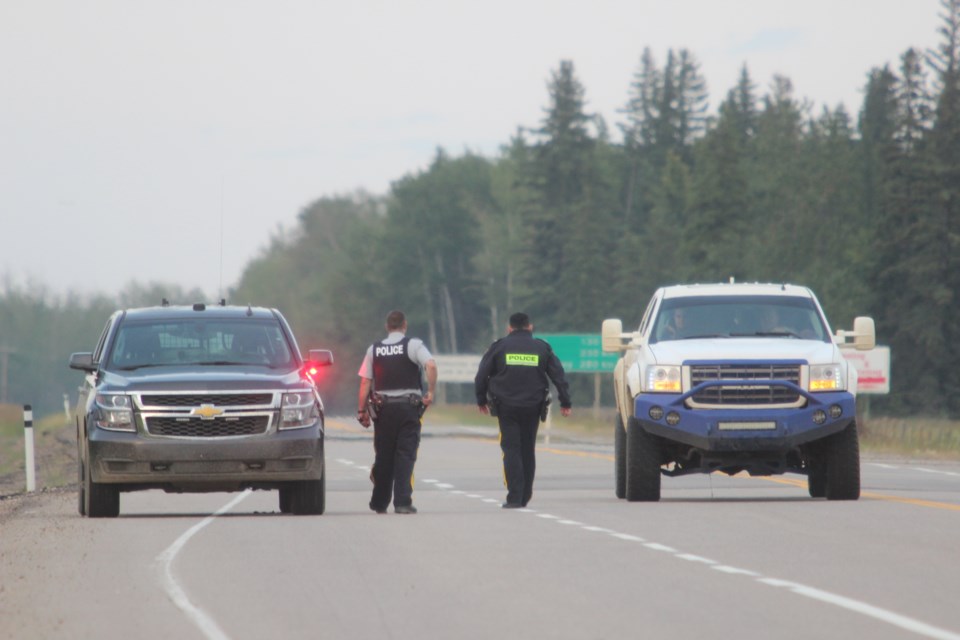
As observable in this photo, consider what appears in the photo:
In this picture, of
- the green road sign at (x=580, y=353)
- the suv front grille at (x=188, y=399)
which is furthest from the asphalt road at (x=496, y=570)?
the green road sign at (x=580, y=353)

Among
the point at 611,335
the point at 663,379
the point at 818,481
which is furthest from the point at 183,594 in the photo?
the point at 818,481

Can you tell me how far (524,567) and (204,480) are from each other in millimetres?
5781

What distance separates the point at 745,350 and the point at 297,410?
443 centimetres

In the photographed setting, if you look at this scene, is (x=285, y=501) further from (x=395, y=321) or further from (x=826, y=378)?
(x=826, y=378)

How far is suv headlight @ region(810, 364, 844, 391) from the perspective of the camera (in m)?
19.7

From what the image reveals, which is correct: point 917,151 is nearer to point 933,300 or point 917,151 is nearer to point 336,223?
point 933,300

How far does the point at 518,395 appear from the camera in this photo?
1983cm

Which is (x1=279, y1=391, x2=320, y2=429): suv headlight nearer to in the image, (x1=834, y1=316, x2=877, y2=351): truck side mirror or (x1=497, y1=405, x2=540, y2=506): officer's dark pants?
(x1=497, y1=405, x2=540, y2=506): officer's dark pants

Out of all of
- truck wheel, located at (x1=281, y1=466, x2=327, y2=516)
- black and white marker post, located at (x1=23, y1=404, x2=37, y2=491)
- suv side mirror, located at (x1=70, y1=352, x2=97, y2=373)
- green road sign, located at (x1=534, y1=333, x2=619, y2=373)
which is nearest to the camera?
truck wheel, located at (x1=281, y1=466, x2=327, y2=516)

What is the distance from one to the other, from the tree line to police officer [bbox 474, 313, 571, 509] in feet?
235

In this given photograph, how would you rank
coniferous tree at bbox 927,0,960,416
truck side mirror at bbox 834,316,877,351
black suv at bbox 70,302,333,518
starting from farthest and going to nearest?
coniferous tree at bbox 927,0,960,416 < truck side mirror at bbox 834,316,877,351 < black suv at bbox 70,302,333,518

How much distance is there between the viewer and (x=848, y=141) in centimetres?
11450

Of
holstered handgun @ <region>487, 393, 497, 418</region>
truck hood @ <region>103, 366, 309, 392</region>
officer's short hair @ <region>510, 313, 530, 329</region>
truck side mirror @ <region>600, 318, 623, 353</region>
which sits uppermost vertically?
officer's short hair @ <region>510, 313, 530, 329</region>

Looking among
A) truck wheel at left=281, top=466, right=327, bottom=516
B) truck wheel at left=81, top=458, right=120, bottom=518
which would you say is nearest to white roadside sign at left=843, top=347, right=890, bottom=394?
truck wheel at left=281, top=466, right=327, bottom=516
